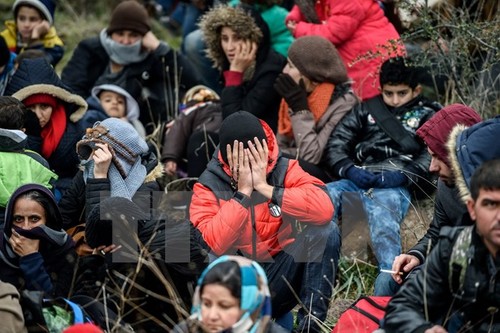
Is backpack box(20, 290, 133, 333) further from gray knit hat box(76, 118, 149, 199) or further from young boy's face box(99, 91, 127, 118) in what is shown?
young boy's face box(99, 91, 127, 118)

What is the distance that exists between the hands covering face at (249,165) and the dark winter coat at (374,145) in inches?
44.8

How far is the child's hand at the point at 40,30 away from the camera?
8359 millimetres

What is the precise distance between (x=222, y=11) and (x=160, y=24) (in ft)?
16.1

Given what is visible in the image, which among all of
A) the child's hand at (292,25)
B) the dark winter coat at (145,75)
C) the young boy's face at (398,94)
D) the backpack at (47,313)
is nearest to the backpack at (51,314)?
the backpack at (47,313)

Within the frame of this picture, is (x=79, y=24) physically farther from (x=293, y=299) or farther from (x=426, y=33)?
(x=293, y=299)

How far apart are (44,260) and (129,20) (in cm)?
322

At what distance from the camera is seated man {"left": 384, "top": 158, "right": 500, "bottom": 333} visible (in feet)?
13.2

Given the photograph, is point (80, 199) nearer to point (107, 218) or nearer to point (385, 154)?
point (107, 218)

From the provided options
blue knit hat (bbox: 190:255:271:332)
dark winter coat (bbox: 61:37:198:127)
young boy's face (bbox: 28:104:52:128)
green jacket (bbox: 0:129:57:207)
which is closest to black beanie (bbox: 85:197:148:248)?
green jacket (bbox: 0:129:57:207)

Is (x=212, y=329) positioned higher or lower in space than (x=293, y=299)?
higher

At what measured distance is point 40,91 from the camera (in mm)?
6836

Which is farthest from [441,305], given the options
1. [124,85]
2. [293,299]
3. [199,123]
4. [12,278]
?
[124,85]

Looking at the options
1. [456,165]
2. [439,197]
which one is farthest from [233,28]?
[456,165]

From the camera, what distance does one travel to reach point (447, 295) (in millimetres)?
4168
